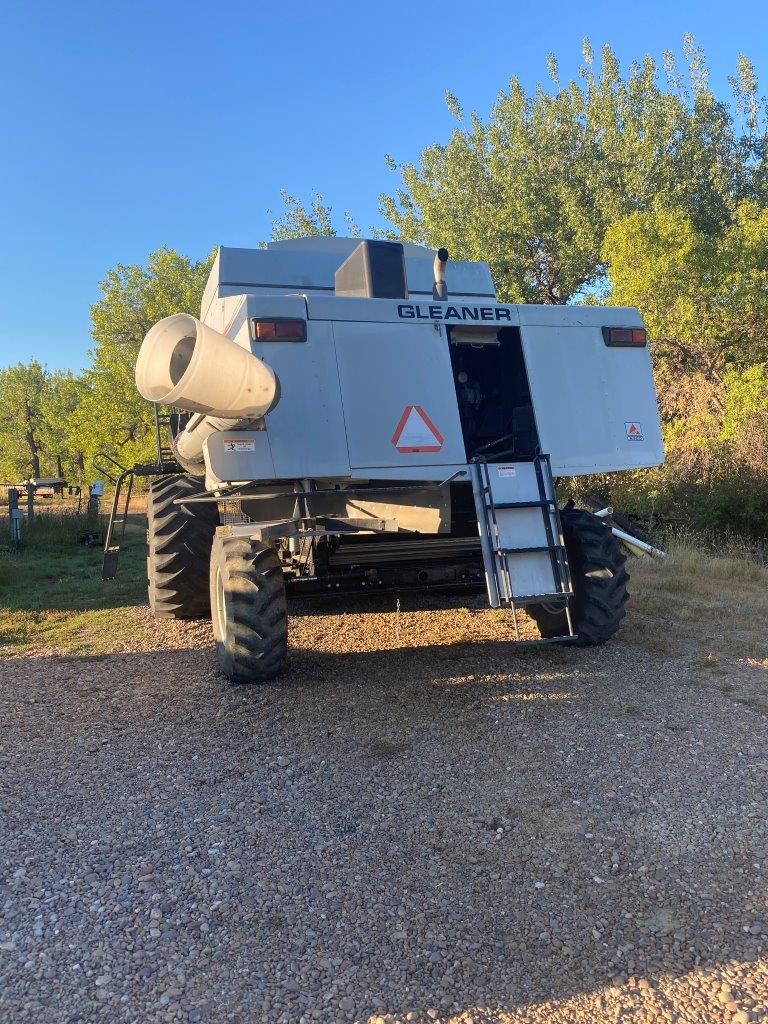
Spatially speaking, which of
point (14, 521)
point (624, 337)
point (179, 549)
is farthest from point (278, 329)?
point (14, 521)

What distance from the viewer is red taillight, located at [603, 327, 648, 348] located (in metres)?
5.14

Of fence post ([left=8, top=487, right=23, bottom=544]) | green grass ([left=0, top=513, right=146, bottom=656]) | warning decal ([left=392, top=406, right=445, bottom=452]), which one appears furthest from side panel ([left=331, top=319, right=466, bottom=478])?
fence post ([left=8, top=487, right=23, bottom=544])

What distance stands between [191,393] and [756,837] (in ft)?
11.0

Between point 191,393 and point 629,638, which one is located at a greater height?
point 191,393

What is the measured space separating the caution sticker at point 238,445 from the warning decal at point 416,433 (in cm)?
91

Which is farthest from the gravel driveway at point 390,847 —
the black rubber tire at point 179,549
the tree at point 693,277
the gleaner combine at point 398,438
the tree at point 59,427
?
the tree at point 59,427

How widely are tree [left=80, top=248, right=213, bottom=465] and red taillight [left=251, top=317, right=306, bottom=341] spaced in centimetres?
2351

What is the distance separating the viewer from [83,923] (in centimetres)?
246

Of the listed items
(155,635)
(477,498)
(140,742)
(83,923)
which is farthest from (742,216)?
(83,923)

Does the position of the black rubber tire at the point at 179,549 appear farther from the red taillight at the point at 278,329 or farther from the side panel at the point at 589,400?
the side panel at the point at 589,400

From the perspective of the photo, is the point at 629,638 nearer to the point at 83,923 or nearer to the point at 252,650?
the point at 252,650

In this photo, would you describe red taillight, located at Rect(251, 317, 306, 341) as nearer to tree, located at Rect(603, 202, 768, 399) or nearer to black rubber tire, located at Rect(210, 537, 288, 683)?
black rubber tire, located at Rect(210, 537, 288, 683)

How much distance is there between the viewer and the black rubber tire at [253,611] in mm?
4613

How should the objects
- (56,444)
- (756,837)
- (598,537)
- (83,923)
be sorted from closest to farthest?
(83,923)
(756,837)
(598,537)
(56,444)
